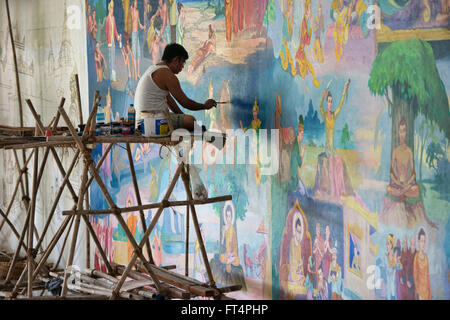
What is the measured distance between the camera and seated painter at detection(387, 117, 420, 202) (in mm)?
4035

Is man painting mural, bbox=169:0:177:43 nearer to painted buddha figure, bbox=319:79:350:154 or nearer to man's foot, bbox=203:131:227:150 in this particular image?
man's foot, bbox=203:131:227:150

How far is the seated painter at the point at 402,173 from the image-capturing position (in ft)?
13.2

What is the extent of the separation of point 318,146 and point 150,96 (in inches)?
53.7

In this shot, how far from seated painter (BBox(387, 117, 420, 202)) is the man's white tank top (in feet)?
6.22

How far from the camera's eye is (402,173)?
4.10 m

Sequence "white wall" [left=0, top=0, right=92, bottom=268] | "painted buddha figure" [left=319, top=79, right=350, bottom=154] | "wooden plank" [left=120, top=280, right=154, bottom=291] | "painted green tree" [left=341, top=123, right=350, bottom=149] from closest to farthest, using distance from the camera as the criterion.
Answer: "painted green tree" [left=341, top=123, right=350, bottom=149] → "painted buddha figure" [left=319, top=79, right=350, bottom=154] → "wooden plank" [left=120, top=280, right=154, bottom=291] → "white wall" [left=0, top=0, right=92, bottom=268]

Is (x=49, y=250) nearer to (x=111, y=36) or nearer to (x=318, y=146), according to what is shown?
(x=318, y=146)

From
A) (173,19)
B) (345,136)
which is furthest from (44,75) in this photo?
(345,136)

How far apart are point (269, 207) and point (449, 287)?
5.96ft

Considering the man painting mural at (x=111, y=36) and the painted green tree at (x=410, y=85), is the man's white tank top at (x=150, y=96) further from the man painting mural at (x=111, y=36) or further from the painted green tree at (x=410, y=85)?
the man painting mural at (x=111, y=36)

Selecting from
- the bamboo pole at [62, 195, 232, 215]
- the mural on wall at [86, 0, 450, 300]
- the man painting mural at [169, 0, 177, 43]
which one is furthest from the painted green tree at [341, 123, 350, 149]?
the man painting mural at [169, 0, 177, 43]

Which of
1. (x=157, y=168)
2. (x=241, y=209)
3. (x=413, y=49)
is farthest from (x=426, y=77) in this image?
(x=157, y=168)

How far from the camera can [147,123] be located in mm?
4969

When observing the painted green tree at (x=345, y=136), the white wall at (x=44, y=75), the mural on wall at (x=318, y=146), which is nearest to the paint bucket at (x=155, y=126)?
the mural on wall at (x=318, y=146)
